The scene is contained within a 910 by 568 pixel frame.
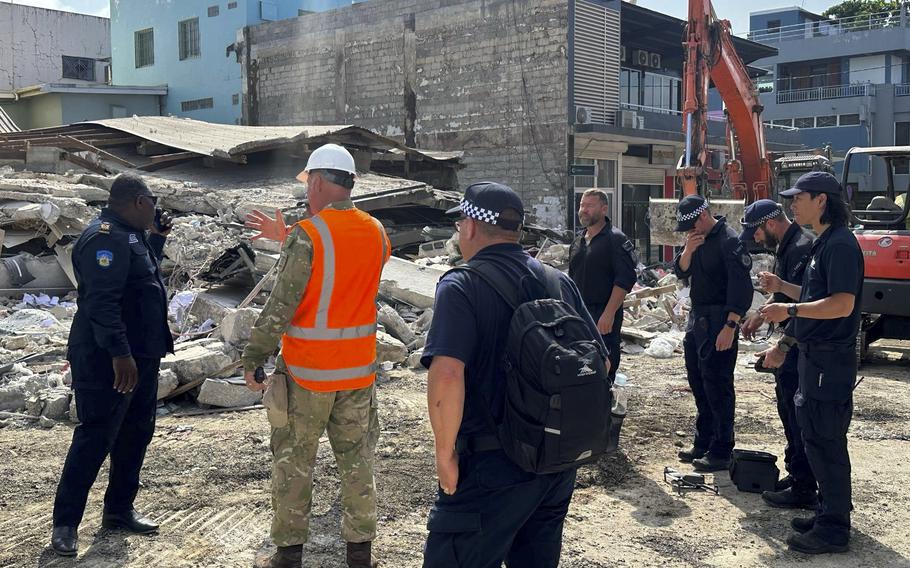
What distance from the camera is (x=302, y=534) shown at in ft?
12.6

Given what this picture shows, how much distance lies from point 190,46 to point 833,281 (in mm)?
27454

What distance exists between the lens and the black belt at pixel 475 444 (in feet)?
8.84

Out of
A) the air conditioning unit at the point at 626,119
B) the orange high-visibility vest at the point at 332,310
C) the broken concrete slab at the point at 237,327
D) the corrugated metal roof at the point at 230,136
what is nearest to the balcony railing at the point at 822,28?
the air conditioning unit at the point at 626,119

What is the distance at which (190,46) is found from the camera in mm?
28109

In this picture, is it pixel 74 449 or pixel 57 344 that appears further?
pixel 57 344

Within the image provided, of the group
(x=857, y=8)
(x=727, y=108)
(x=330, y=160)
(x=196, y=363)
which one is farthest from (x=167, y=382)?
(x=857, y=8)

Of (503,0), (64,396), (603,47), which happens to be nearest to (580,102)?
(603,47)

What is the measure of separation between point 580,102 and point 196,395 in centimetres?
1441

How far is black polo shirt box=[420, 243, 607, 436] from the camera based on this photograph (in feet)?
8.68

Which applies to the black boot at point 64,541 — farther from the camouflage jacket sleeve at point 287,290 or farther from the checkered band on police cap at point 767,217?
the checkered band on police cap at point 767,217

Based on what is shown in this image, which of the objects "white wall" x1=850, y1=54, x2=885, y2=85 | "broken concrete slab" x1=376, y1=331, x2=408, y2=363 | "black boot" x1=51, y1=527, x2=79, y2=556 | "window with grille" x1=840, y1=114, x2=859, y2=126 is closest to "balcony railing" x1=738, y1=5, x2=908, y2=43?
"white wall" x1=850, y1=54, x2=885, y2=85

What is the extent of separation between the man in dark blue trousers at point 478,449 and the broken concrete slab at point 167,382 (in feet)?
16.1

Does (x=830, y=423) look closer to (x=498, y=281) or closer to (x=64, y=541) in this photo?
(x=498, y=281)

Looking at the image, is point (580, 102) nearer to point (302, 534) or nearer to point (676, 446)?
point (676, 446)
